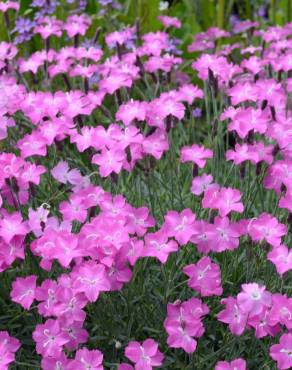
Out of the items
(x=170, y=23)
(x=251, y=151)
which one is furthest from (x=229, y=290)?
(x=170, y=23)

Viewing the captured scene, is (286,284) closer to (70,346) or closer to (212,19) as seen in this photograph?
(70,346)

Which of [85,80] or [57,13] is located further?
[57,13]

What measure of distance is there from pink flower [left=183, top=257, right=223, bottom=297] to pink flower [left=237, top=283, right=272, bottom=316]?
103 mm

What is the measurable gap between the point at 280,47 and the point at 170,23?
1.54 ft

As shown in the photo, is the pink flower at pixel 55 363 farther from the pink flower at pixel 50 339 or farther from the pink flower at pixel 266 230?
the pink flower at pixel 266 230

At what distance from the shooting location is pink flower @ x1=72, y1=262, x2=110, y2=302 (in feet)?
4.78

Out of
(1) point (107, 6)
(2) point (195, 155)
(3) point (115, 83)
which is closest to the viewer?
(2) point (195, 155)

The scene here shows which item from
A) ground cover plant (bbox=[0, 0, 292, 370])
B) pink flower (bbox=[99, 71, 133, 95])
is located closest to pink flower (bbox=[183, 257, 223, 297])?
ground cover plant (bbox=[0, 0, 292, 370])

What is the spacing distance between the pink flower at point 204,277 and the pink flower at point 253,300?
0.34 ft

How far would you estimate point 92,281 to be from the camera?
1460 millimetres

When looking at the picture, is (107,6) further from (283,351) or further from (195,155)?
(283,351)

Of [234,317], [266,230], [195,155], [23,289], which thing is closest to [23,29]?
[195,155]

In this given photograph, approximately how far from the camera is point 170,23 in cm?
280

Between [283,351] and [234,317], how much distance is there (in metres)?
0.13
